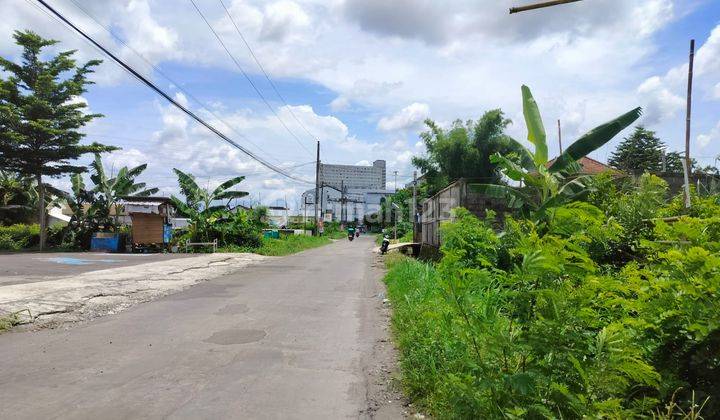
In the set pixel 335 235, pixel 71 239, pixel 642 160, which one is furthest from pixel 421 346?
pixel 335 235

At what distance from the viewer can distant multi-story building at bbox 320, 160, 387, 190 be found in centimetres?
8850

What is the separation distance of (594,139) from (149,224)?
76.3 ft

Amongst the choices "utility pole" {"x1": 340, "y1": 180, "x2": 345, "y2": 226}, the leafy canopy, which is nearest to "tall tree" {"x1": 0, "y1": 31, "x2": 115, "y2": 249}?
the leafy canopy

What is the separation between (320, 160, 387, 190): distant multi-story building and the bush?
2304 inches

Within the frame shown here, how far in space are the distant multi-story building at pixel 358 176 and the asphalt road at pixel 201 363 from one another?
77.9 m

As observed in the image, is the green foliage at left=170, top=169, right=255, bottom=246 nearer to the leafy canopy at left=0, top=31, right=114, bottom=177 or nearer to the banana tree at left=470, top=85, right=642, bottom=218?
the leafy canopy at left=0, top=31, right=114, bottom=177

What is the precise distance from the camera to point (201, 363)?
5.75 metres

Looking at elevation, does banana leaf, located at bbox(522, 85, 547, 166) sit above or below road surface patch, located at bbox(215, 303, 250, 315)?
above

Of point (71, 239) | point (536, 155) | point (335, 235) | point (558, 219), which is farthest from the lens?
point (335, 235)

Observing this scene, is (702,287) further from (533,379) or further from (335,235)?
(335,235)

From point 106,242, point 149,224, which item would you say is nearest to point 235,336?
point 149,224

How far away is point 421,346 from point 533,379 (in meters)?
2.96

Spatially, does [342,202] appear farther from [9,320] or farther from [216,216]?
[9,320]

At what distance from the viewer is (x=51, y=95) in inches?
1060
